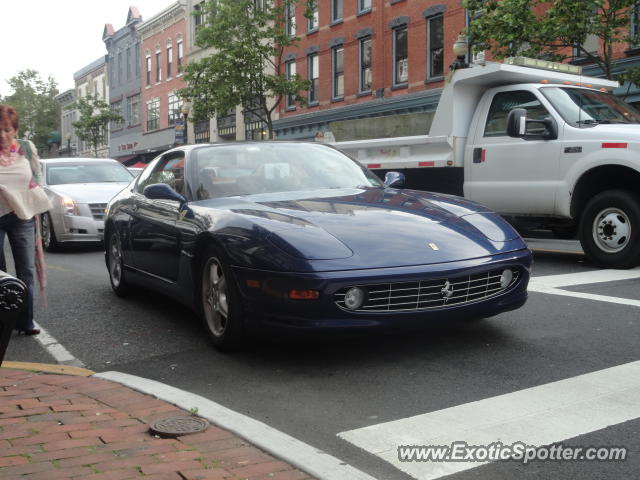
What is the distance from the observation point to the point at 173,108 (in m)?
48.3

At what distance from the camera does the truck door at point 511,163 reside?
29.6 ft

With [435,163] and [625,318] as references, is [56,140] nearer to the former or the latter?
[435,163]

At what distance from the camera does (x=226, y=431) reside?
11.4 ft

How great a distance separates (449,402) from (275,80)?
85.4ft

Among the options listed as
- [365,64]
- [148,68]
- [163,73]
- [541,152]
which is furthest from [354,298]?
[148,68]

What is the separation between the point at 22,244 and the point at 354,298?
107 inches

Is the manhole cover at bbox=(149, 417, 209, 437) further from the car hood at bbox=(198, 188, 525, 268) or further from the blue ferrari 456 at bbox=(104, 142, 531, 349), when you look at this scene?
the car hood at bbox=(198, 188, 525, 268)

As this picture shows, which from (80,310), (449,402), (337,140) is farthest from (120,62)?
(449,402)

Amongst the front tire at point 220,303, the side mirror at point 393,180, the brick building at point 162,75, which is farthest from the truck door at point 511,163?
the brick building at point 162,75

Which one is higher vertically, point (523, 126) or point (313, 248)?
point (523, 126)

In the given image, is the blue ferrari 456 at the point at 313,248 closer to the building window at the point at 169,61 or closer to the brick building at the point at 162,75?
the brick building at the point at 162,75

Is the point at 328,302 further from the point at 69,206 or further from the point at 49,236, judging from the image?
the point at 49,236

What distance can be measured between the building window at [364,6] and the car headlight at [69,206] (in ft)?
68.6

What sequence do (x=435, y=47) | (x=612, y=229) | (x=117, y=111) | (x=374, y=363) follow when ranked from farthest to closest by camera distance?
(x=117, y=111) < (x=435, y=47) < (x=612, y=229) < (x=374, y=363)
